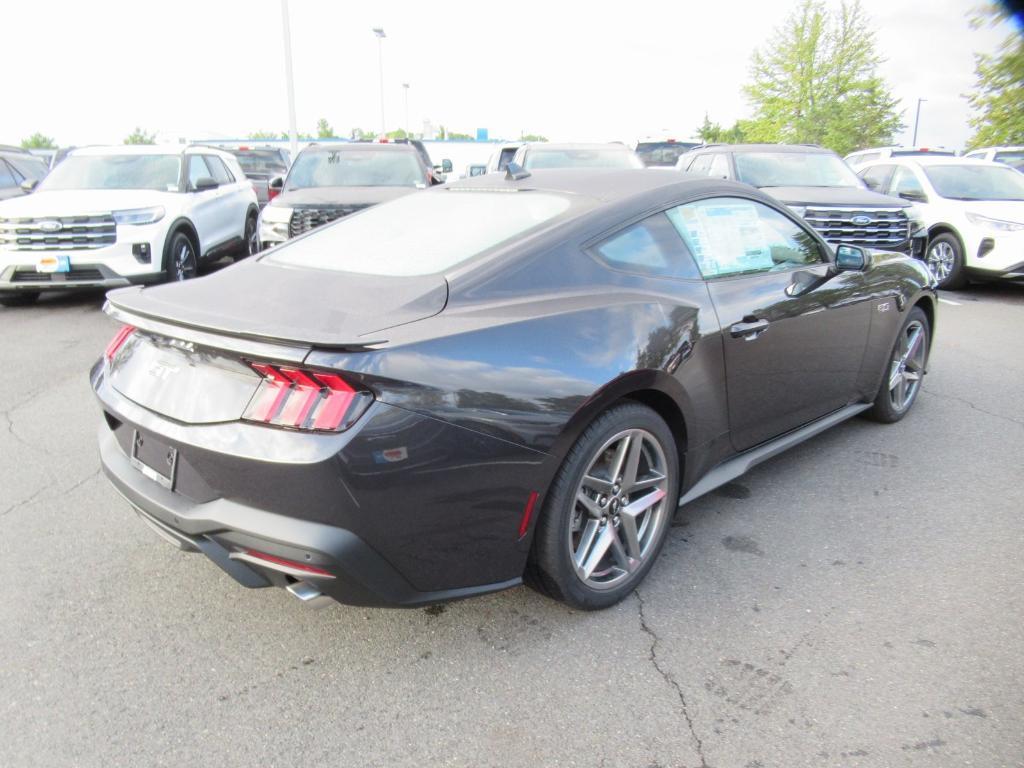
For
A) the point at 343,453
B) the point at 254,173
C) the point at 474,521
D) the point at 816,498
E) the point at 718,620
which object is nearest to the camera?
the point at 343,453

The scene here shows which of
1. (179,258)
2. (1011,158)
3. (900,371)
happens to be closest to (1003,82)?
(900,371)

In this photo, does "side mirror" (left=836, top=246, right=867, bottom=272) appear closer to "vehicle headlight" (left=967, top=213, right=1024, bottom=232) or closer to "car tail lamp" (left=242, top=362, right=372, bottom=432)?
"car tail lamp" (left=242, top=362, right=372, bottom=432)

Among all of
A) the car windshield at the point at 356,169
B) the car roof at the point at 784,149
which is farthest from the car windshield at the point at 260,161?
the car roof at the point at 784,149

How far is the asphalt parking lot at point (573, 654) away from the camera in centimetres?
222

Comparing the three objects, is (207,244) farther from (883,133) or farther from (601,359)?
(883,133)

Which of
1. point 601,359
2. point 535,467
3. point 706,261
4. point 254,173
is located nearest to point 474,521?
point 535,467

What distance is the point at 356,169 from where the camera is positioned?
31.8 ft

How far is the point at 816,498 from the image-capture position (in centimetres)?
381

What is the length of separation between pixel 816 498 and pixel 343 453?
2650mm

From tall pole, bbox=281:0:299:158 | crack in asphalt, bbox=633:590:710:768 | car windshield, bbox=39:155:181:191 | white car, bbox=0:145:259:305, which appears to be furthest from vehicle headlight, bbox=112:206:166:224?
tall pole, bbox=281:0:299:158

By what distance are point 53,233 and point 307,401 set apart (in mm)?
7151

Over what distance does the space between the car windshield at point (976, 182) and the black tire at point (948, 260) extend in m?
0.59

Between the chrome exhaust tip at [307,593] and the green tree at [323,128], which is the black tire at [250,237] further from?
the green tree at [323,128]

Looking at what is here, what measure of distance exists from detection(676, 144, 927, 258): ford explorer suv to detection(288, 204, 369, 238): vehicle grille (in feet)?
13.0
